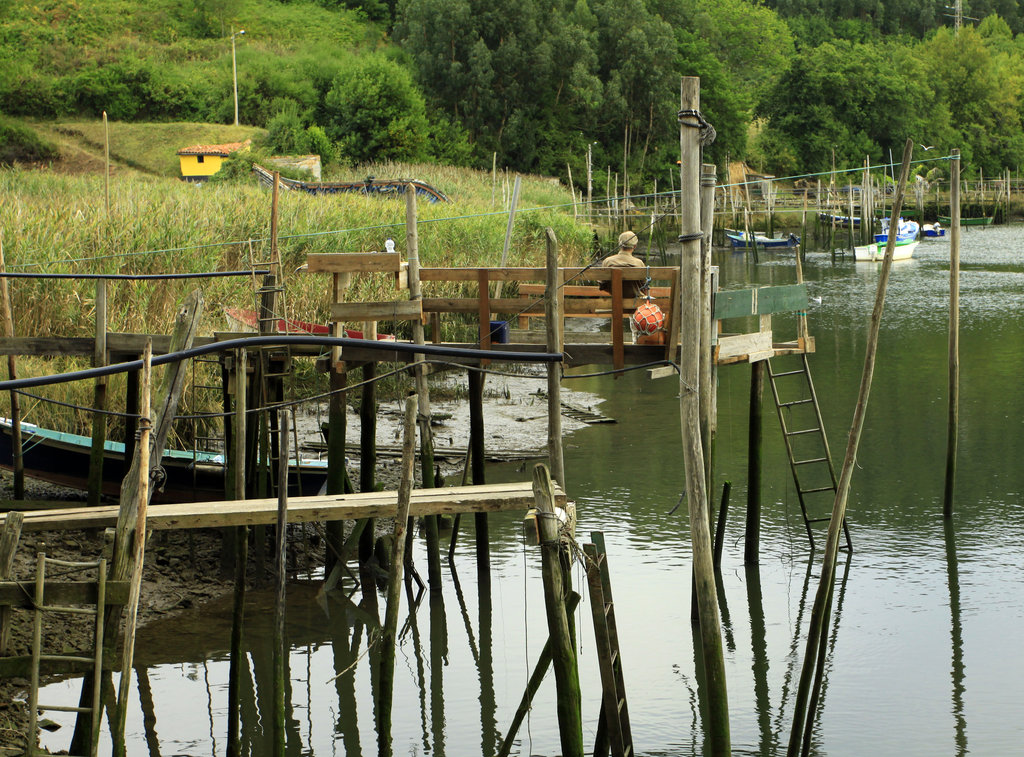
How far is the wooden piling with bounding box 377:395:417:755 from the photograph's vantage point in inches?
272

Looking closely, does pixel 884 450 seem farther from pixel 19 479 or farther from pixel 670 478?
pixel 19 479

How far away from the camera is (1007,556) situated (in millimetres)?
12484

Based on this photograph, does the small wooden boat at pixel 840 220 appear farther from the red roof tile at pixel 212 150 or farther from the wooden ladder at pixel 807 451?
the wooden ladder at pixel 807 451

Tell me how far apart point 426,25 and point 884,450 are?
50.0m

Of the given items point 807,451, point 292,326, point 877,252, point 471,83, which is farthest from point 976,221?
point 292,326

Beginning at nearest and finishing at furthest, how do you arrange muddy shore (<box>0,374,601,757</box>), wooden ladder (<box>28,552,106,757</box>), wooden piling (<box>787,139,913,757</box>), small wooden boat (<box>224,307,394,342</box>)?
1. wooden ladder (<box>28,552,106,757</box>)
2. wooden piling (<box>787,139,913,757</box>)
3. muddy shore (<box>0,374,601,757</box>)
4. small wooden boat (<box>224,307,394,342</box>)

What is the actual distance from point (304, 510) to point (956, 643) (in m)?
6.16

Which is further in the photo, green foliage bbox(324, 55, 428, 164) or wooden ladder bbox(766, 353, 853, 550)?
green foliage bbox(324, 55, 428, 164)

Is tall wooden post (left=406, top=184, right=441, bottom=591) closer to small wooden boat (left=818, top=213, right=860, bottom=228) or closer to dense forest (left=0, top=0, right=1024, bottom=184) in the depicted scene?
dense forest (left=0, top=0, right=1024, bottom=184)

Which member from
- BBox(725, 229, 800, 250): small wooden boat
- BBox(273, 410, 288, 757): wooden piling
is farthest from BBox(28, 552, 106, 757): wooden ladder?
BBox(725, 229, 800, 250): small wooden boat

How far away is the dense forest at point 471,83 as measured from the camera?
55.8m

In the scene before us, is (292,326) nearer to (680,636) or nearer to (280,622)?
(680,636)

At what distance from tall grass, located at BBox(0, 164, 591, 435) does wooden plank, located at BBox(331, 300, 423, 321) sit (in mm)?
2175

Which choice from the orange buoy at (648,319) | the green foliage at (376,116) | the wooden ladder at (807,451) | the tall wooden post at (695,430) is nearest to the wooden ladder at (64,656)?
the tall wooden post at (695,430)
